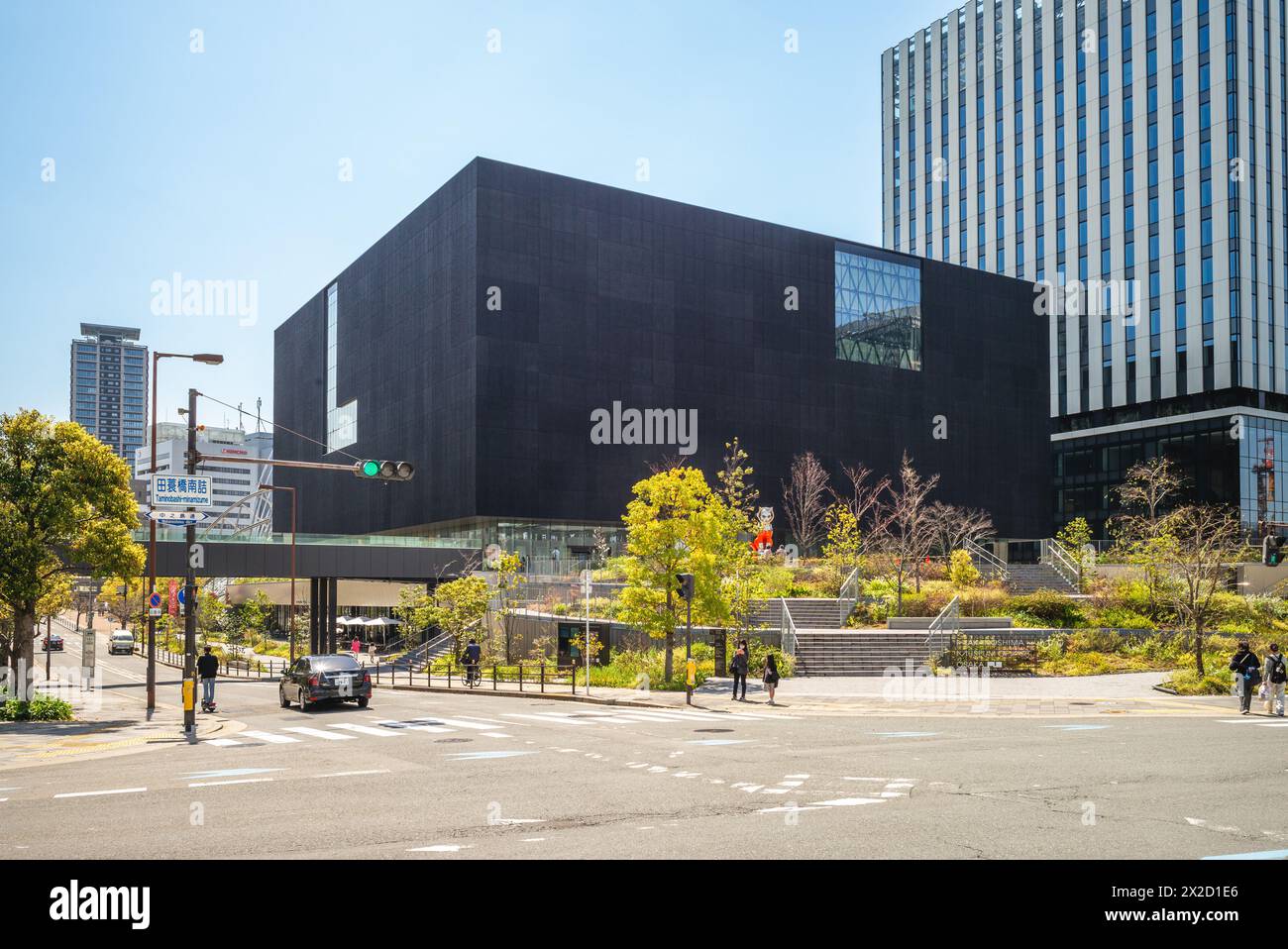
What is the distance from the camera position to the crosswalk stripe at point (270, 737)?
22172 mm

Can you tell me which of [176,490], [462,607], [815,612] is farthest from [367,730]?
[462,607]

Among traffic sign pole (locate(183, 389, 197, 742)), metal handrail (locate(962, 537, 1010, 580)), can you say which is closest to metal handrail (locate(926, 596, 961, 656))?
metal handrail (locate(962, 537, 1010, 580))

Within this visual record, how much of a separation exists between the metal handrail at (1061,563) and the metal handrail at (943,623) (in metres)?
15.6

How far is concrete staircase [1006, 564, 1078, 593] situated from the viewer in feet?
173

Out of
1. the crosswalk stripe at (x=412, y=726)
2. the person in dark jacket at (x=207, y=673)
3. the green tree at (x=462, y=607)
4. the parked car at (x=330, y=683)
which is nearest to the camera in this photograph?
the crosswalk stripe at (x=412, y=726)

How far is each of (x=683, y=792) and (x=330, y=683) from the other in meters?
20.5

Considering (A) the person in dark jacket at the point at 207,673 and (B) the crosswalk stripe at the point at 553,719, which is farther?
(A) the person in dark jacket at the point at 207,673

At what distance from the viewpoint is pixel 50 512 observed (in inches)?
1091

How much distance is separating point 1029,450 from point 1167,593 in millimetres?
55423

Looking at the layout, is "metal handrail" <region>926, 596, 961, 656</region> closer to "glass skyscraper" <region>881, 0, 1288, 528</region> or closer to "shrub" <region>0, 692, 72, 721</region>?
"shrub" <region>0, 692, 72, 721</region>

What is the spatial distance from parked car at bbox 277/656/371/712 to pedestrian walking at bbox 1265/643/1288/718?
24569mm

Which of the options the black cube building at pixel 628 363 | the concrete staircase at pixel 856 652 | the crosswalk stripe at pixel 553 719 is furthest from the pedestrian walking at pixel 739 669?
the black cube building at pixel 628 363

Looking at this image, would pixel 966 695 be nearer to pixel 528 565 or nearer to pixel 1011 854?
pixel 1011 854

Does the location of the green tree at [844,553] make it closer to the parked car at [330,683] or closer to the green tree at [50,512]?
the parked car at [330,683]
